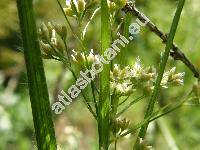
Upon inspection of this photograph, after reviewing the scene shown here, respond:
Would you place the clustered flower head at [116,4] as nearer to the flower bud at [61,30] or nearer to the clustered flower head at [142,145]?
the flower bud at [61,30]

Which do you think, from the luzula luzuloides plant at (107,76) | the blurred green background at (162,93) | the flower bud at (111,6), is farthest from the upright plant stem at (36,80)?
the blurred green background at (162,93)

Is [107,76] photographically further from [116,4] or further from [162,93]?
[162,93]

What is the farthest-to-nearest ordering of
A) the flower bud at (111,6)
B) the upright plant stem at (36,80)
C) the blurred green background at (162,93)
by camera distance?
the blurred green background at (162,93) < the flower bud at (111,6) < the upright plant stem at (36,80)

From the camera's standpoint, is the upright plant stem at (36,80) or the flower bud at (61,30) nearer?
the upright plant stem at (36,80)

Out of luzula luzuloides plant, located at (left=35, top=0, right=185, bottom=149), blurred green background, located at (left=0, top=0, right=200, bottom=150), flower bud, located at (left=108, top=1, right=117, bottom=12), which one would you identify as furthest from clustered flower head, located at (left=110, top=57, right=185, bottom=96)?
blurred green background, located at (left=0, top=0, right=200, bottom=150)

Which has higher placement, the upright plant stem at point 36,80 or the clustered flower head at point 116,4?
the clustered flower head at point 116,4

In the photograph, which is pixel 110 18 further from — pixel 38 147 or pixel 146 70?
pixel 38 147

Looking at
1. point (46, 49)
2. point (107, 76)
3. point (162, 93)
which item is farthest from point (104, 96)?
point (162, 93)

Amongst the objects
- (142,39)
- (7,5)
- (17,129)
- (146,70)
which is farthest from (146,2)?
(146,70)
